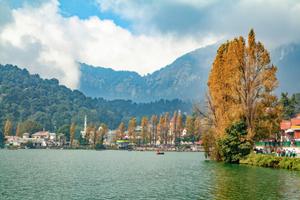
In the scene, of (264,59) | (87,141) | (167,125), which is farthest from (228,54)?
(87,141)

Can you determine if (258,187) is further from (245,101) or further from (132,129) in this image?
(132,129)

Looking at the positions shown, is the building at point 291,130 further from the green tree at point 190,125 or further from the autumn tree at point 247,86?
the green tree at point 190,125

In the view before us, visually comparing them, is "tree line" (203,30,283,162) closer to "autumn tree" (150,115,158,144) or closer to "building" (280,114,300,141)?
"building" (280,114,300,141)

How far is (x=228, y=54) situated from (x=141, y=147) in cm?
13106

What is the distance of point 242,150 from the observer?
60281 mm

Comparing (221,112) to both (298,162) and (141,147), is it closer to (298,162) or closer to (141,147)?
(298,162)

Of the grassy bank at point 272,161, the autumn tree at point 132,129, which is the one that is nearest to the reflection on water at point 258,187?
the grassy bank at point 272,161

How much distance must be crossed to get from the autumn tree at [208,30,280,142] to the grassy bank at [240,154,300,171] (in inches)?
127

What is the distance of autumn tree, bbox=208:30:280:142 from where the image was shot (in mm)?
58656

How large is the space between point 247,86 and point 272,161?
11.9 meters

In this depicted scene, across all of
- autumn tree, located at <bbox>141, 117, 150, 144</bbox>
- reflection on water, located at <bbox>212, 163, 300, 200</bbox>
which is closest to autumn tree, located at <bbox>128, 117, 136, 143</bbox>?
autumn tree, located at <bbox>141, 117, 150, 144</bbox>

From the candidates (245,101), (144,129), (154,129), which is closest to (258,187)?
(245,101)

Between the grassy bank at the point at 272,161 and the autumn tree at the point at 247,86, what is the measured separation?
10.6ft

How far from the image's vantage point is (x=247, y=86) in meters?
59.6
